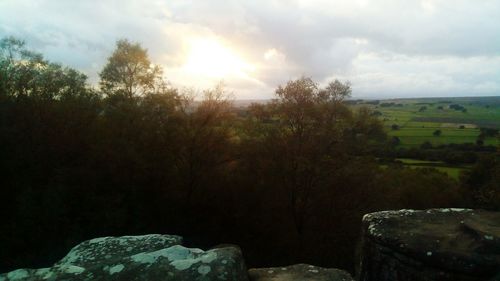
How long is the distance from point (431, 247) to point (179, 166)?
24.3m

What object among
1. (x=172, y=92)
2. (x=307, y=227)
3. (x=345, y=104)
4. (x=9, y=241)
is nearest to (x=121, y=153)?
(x=172, y=92)

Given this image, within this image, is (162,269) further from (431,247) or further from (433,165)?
(433,165)

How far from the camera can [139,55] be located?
30156mm

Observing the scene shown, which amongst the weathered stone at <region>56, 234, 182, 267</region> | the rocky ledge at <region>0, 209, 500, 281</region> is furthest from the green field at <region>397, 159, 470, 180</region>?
the rocky ledge at <region>0, 209, 500, 281</region>

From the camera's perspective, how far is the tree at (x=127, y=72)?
1153 inches

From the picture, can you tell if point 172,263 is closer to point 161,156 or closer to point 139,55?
point 161,156

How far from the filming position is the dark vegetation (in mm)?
23500

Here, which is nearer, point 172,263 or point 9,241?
point 172,263

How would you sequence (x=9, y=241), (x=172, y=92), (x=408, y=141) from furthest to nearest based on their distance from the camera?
(x=408, y=141)
(x=172, y=92)
(x=9, y=241)

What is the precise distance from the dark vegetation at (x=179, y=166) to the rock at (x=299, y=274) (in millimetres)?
14710

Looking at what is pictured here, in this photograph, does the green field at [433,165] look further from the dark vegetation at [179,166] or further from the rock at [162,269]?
the rock at [162,269]

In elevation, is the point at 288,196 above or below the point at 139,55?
below

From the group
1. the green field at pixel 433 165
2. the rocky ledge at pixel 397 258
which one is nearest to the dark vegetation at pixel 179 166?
the rocky ledge at pixel 397 258

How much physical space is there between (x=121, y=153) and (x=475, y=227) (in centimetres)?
2224
